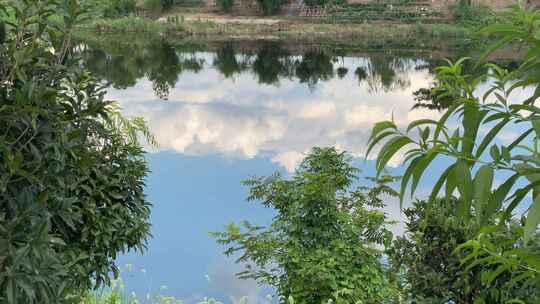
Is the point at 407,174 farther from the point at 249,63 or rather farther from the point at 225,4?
the point at 225,4

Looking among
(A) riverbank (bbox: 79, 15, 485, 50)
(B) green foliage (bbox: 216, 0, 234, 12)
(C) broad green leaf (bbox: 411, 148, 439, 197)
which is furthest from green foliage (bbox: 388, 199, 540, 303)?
(B) green foliage (bbox: 216, 0, 234, 12)

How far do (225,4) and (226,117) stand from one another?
108 feet

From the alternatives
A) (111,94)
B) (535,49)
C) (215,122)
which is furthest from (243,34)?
(535,49)

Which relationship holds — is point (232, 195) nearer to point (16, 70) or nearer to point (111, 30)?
point (16, 70)

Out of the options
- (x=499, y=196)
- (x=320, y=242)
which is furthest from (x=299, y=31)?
(x=499, y=196)

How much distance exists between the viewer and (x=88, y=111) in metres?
3.08

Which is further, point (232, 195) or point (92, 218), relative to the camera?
point (232, 195)

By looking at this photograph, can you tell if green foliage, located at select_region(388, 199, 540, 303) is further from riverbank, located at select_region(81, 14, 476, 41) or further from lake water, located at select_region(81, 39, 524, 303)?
riverbank, located at select_region(81, 14, 476, 41)

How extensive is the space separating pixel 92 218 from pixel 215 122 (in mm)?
10960

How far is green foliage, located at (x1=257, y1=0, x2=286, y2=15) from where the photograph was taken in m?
45.0

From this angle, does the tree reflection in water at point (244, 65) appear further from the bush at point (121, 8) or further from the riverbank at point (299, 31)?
the bush at point (121, 8)

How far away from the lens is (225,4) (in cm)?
4641

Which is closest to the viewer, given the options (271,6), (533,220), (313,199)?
(533,220)

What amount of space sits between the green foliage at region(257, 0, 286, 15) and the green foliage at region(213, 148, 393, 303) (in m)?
41.9
